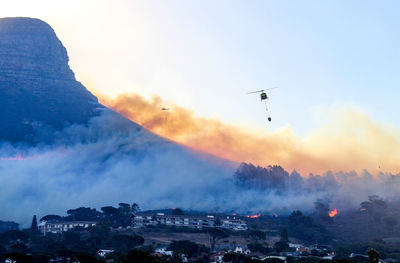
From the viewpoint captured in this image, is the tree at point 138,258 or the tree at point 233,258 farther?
the tree at point 233,258

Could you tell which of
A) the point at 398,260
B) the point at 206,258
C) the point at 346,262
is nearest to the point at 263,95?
the point at 346,262

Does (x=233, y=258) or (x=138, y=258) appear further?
(x=233, y=258)

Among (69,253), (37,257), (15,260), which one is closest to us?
(15,260)

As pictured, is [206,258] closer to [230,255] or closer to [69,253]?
[230,255]

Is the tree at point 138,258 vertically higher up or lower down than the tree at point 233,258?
higher up

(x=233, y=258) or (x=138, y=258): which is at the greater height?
(x=138, y=258)

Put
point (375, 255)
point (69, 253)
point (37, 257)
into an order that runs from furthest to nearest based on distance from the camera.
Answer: point (69, 253), point (37, 257), point (375, 255)

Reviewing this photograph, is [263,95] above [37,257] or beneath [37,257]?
above

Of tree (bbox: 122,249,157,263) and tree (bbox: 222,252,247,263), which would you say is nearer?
tree (bbox: 122,249,157,263)

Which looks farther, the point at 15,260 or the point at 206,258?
the point at 206,258

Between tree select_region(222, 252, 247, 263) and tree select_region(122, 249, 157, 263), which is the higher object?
tree select_region(122, 249, 157, 263)

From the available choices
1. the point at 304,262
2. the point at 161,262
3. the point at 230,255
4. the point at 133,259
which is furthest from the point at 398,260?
the point at 133,259
